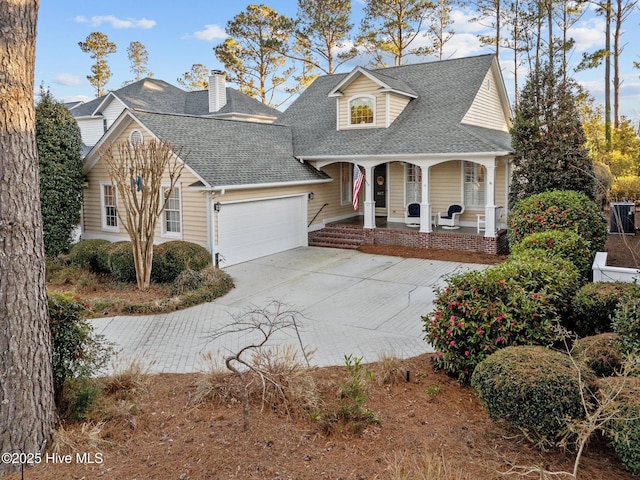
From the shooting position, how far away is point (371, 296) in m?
12.2

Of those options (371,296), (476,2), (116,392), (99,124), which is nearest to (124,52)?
(99,124)

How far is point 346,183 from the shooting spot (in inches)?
856

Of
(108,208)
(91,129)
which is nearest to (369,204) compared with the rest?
(108,208)

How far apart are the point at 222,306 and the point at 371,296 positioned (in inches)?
137

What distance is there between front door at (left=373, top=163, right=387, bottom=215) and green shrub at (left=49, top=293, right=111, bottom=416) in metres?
17.0

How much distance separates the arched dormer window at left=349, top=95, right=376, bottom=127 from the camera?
66.5 feet

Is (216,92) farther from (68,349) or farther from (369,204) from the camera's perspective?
(68,349)

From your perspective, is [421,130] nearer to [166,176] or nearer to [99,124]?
[166,176]

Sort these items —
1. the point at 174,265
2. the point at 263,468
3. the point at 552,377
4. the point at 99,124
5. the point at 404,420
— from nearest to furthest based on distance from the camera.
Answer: the point at 263,468 → the point at 552,377 → the point at 404,420 → the point at 174,265 → the point at 99,124

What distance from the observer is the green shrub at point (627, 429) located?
14.1 ft

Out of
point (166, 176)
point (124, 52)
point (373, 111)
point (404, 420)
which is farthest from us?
point (124, 52)

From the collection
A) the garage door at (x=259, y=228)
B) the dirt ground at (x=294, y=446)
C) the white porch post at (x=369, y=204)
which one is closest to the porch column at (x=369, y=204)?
the white porch post at (x=369, y=204)

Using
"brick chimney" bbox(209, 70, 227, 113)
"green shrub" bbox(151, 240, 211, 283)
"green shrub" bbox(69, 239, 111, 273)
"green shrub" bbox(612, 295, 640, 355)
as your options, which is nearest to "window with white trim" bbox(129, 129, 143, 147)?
"green shrub" bbox(69, 239, 111, 273)

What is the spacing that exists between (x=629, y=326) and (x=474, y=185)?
46.3ft
